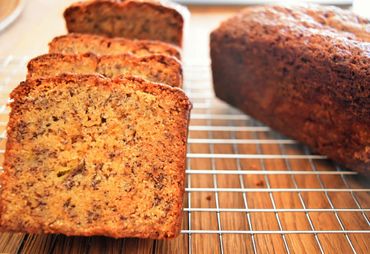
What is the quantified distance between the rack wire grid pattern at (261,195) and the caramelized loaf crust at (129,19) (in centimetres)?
58

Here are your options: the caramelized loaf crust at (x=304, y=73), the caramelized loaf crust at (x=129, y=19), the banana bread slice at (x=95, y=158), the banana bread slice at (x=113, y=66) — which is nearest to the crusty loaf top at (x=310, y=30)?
the caramelized loaf crust at (x=304, y=73)

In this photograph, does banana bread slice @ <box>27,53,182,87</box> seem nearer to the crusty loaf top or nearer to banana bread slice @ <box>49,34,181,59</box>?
banana bread slice @ <box>49,34,181,59</box>

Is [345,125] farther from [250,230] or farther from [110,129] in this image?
[110,129]

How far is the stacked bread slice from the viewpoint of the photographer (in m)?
1.60

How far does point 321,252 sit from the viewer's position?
1.79 meters

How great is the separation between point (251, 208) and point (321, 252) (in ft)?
1.25

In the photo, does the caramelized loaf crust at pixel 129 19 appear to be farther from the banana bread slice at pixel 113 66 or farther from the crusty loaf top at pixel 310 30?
the banana bread slice at pixel 113 66

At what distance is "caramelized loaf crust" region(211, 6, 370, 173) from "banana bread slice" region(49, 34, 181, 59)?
475 mm

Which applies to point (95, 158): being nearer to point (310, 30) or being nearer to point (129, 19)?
point (129, 19)

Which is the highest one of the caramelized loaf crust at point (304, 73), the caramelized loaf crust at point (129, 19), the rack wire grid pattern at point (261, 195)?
the caramelized loaf crust at point (129, 19)

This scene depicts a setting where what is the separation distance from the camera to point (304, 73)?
2.21 meters

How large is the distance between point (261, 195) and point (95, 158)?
0.90 m

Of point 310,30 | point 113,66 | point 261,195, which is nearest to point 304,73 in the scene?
point 310,30

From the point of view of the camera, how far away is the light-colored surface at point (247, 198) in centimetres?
180
